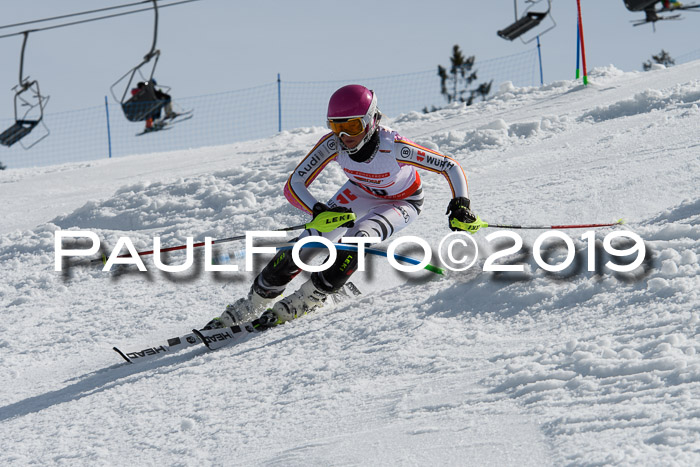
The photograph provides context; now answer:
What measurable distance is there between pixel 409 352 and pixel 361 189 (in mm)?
1817

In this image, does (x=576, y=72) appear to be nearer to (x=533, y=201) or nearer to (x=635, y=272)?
(x=533, y=201)

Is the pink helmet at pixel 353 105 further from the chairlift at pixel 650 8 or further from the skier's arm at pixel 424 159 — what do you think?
A: the chairlift at pixel 650 8

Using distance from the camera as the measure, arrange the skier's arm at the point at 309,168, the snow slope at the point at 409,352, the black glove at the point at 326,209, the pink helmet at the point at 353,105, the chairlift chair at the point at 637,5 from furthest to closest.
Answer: the chairlift chair at the point at 637,5
the skier's arm at the point at 309,168
the black glove at the point at 326,209
the pink helmet at the point at 353,105
the snow slope at the point at 409,352

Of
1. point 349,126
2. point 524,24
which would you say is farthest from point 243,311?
point 524,24

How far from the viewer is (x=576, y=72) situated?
1397 centimetres

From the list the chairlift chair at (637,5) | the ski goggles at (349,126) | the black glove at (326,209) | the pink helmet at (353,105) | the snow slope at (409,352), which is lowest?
the snow slope at (409,352)

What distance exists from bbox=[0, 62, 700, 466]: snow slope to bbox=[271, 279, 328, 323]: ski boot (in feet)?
0.26

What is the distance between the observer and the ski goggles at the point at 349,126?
488cm

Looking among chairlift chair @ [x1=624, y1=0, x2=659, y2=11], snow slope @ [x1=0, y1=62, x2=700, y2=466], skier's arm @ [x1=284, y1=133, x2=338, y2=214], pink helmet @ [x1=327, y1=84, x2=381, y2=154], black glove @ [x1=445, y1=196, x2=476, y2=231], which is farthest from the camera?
chairlift chair @ [x1=624, y1=0, x2=659, y2=11]

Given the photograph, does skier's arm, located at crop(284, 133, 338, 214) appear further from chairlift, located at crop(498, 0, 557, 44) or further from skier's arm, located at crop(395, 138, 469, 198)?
chairlift, located at crop(498, 0, 557, 44)

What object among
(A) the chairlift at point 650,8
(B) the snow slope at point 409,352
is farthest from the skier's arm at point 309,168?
(A) the chairlift at point 650,8

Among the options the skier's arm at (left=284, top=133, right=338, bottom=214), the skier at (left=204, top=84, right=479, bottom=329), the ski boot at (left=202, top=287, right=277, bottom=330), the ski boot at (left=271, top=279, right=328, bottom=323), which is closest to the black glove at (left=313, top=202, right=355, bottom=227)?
the skier at (left=204, top=84, right=479, bottom=329)

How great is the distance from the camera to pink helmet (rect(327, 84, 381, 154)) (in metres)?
4.84

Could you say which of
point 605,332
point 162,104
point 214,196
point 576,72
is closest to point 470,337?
point 605,332
